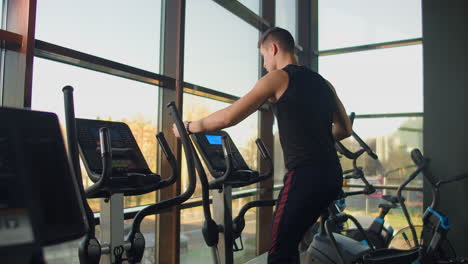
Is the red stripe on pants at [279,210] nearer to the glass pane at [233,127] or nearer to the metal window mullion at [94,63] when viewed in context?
the metal window mullion at [94,63]

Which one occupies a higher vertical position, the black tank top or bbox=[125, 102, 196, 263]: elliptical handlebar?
the black tank top

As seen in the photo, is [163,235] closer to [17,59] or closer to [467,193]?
[17,59]

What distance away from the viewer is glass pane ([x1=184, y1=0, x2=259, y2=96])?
3574mm

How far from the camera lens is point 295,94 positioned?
189 cm

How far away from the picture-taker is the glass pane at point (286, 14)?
5.43 m

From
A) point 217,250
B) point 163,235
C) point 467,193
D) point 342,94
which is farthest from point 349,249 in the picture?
point 342,94

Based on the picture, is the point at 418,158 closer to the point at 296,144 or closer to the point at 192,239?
the point at 192,239

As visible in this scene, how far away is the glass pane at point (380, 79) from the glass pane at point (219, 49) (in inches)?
60.0

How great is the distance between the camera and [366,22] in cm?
550

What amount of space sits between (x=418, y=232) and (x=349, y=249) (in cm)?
143

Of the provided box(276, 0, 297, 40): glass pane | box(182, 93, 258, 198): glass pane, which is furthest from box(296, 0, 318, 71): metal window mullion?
box(182, 93, 258, 198): glass pane

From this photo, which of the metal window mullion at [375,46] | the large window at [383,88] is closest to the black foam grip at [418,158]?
the large window at [383,88]

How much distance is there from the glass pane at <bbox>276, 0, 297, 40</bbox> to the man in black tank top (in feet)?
12.1

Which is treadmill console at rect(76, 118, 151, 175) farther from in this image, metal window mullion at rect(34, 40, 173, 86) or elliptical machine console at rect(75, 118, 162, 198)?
metal window mullion at rect(34, 40, 173, 86)
